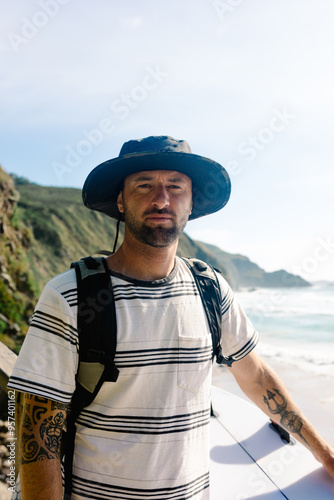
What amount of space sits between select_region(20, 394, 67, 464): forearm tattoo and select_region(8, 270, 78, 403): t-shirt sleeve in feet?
0.15

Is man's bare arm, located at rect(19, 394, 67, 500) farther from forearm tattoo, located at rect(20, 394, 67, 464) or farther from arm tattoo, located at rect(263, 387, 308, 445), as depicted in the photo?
arm tattoo, located at rect(263, 387, 308, 445)

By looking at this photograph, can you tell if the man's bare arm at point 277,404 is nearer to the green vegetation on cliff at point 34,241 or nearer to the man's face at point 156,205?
the man's face at point 156,205

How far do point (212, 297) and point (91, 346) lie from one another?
62 centimetres

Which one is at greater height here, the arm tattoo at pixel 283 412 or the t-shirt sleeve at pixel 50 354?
the t-shirt sleeve at pixel 50 354

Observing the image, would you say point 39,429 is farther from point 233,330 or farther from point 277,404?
point 277,404

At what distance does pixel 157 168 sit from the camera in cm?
181

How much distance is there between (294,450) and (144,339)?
1.69 m

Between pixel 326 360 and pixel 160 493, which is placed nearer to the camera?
pixel 160 493

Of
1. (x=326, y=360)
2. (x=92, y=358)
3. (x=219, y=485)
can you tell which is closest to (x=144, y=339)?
(x=92, y=358)

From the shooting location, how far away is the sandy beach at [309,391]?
663 centimetres

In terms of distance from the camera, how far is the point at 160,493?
4.70 ft

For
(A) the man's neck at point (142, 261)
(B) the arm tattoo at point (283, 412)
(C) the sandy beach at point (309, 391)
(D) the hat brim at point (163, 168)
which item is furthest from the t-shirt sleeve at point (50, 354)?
(C) the sandy beach at point (309, 391)

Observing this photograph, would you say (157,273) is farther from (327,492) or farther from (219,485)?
(327,492)

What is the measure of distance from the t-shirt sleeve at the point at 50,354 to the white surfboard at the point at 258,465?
1.28 m
